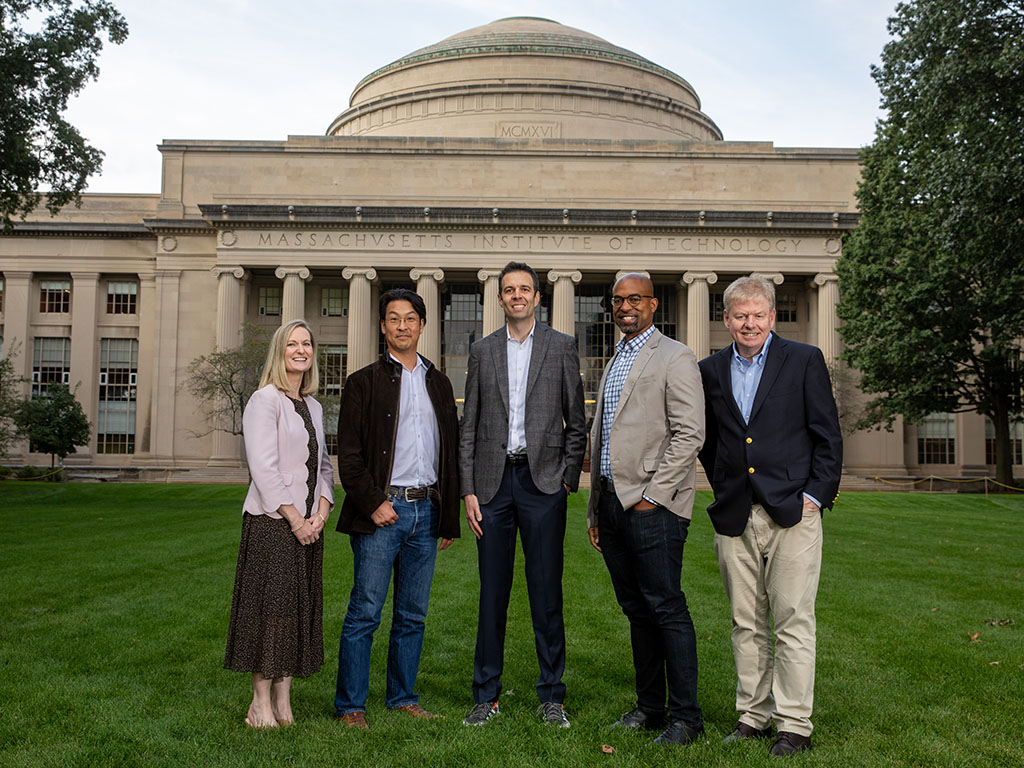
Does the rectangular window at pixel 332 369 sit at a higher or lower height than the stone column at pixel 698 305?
lower

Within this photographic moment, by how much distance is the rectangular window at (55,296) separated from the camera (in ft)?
165

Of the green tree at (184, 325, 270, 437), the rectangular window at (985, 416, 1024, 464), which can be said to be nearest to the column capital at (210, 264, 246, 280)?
the green tree at (184, 325, 270, 437)

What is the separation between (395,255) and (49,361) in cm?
2066

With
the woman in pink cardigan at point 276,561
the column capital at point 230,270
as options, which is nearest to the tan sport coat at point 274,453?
the woman in pink cardigan at point 276,561

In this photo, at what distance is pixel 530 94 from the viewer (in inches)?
2244

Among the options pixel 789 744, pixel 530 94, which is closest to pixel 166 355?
pixel 530 94

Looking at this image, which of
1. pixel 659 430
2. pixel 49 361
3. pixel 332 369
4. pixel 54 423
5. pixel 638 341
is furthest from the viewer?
pixel 49 361

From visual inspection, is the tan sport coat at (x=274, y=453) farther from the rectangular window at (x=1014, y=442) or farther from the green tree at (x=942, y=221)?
the rectangular window at (x=1014, y=442)

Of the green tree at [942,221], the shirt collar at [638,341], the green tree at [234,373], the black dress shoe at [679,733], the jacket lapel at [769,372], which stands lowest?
the black dress shoe at [679,733]

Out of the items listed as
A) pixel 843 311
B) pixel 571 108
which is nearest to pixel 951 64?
pixel 843 311

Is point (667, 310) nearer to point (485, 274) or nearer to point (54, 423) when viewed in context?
point (485, 274)

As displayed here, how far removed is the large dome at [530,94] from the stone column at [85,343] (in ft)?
69.4

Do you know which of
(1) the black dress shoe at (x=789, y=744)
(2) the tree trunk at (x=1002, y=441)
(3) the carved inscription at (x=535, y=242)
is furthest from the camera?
(3) the carved inscription at (x=535, y=242)

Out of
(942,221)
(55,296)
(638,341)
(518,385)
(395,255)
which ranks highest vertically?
(395,255)
